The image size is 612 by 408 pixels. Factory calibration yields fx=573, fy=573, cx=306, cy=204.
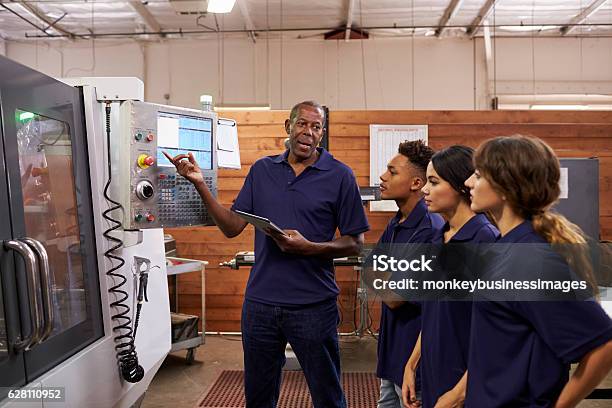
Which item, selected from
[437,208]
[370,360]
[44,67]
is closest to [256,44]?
[44,67]

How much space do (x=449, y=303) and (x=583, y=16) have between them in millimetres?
5497

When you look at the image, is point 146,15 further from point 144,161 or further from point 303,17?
point 144,161

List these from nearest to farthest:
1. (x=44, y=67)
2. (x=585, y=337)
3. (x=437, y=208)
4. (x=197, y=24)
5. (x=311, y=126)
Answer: (x=585, y=337) → (x=437, y=208) → (x=311, y=126) → (x=197, y=24) → (x=44, y=67)

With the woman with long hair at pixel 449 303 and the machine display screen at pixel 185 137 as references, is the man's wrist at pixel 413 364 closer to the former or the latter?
the woman with long hair at pixel 449 303

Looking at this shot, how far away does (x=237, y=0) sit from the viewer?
18.0ft

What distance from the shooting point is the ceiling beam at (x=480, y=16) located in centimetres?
559

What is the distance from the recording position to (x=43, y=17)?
19.0 feet

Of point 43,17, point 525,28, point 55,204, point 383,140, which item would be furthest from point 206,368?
point 525,28

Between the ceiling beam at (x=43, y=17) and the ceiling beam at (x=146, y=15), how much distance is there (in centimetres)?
94

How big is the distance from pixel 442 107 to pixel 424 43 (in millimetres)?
768

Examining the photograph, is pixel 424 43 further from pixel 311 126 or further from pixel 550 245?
pixel 550 245

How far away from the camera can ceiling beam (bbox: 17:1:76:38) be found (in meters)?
5.51

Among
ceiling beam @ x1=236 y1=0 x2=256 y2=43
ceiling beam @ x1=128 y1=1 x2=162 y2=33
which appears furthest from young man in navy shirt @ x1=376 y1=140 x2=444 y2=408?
ceiling beam @ x1=128 y1=1 x2=162 y2=33

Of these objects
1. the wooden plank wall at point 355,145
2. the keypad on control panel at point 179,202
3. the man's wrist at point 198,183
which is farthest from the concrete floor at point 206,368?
the man's wrist at point 198,183
